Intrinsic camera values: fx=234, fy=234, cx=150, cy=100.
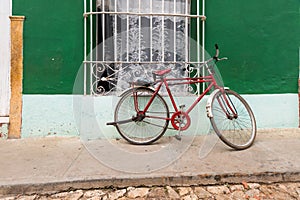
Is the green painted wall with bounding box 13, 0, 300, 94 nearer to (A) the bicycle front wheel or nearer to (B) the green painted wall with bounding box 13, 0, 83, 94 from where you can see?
(B) the green painted wall with bounding box 13, 0, 83, 94

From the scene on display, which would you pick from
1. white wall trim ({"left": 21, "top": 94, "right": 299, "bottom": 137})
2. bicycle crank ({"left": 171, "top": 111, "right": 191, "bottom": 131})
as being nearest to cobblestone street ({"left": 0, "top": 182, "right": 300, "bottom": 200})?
bicycle crank ({"left": 171, "top": 111, "right": 191, "bottom": 131})

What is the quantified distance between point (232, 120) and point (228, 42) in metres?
1.22

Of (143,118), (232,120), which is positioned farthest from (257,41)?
(143,118)

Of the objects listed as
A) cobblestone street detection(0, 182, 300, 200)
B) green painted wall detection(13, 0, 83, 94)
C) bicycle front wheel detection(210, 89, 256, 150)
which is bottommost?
cobblestone street detection(0, 182, 300, 200)

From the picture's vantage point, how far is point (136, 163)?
2.47 meters

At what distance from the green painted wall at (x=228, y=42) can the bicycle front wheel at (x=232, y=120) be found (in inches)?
19.5

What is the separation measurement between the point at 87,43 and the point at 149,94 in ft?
3.90

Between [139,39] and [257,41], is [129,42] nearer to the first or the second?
[139,39]

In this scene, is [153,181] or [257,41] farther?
[257,41]

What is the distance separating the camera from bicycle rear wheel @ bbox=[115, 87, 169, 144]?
10.0 feet

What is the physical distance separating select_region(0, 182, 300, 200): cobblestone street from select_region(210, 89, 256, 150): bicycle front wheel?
2.28 feet

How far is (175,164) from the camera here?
2.45 metres

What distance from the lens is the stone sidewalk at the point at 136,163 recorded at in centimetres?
213

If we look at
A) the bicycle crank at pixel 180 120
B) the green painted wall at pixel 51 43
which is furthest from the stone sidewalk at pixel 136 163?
the green painted wall at pixel 51 43
